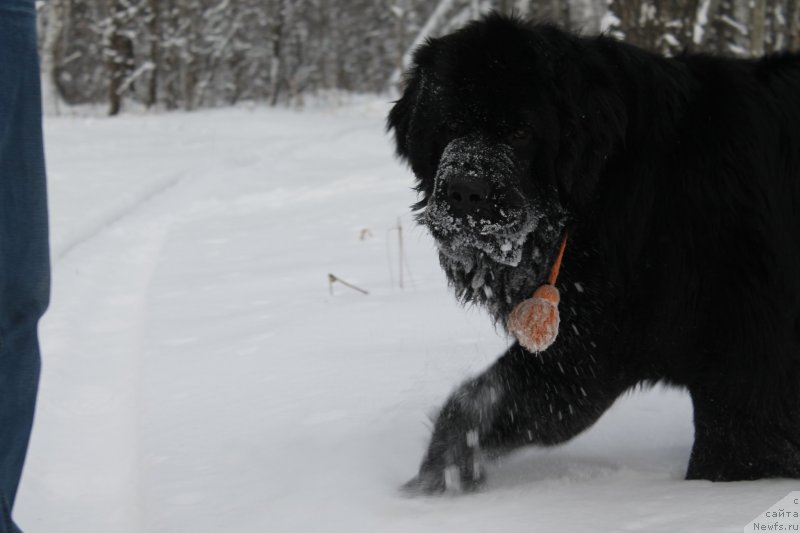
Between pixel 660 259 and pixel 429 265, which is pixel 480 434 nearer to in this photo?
pixel 660 259

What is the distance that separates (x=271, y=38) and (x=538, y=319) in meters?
29.5

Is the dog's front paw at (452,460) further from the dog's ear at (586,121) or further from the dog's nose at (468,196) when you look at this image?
the dog's ear at (586,121)

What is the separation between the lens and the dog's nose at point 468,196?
2.02 m

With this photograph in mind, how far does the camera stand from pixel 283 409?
112 inches

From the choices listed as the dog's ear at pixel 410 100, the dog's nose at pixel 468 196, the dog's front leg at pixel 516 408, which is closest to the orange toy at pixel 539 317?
the dog's front leg at pixel 516 408

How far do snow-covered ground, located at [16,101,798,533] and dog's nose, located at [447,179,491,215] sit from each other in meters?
0.76

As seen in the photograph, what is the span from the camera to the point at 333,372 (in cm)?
316

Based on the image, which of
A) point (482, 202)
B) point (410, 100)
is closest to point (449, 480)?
point (482, 202)

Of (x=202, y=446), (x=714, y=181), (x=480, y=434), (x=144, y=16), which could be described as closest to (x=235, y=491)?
(x=202, y=446)

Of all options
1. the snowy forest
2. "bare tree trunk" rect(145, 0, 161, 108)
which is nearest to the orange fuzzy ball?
the snowy forest

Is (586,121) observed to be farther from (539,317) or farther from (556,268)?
(539,317)

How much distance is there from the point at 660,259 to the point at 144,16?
24832 mm

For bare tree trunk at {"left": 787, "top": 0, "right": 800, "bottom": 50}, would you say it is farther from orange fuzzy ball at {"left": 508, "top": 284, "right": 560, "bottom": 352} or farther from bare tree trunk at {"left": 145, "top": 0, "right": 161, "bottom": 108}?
bare tree trunk at {"left": 145, "top": 0, "right": 161, "bottom": 108}

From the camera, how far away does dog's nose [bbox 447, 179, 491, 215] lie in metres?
2.02
